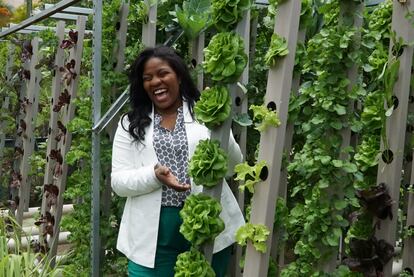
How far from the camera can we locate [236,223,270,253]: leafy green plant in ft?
5.69

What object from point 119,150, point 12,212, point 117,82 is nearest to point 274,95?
point 119,150

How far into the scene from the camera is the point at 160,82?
7.42 ft

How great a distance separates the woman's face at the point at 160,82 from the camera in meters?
2.27

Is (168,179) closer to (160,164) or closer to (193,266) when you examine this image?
(160,164)

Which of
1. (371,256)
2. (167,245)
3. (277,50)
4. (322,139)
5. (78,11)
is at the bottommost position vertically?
(167,245)

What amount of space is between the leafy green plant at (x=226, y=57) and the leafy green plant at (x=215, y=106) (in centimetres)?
5

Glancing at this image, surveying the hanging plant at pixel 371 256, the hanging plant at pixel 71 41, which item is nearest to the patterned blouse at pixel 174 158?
the hanging plant at pixel 371 256

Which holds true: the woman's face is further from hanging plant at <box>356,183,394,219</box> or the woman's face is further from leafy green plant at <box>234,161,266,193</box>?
hanging plant at <box>356,183,394,219</box>

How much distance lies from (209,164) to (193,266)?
34 cm

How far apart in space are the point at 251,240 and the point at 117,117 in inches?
64.9

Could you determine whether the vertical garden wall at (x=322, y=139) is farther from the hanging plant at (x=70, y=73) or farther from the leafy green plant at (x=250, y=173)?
the hanging plant at (x=70, y=73)

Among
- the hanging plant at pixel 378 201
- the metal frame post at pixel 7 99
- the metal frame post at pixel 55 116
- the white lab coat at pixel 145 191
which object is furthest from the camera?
the metal frame post at pixel 7 99

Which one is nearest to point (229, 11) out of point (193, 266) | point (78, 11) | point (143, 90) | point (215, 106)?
point (215, 106)

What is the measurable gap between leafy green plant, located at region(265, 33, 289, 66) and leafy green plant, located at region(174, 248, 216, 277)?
0.68 m
